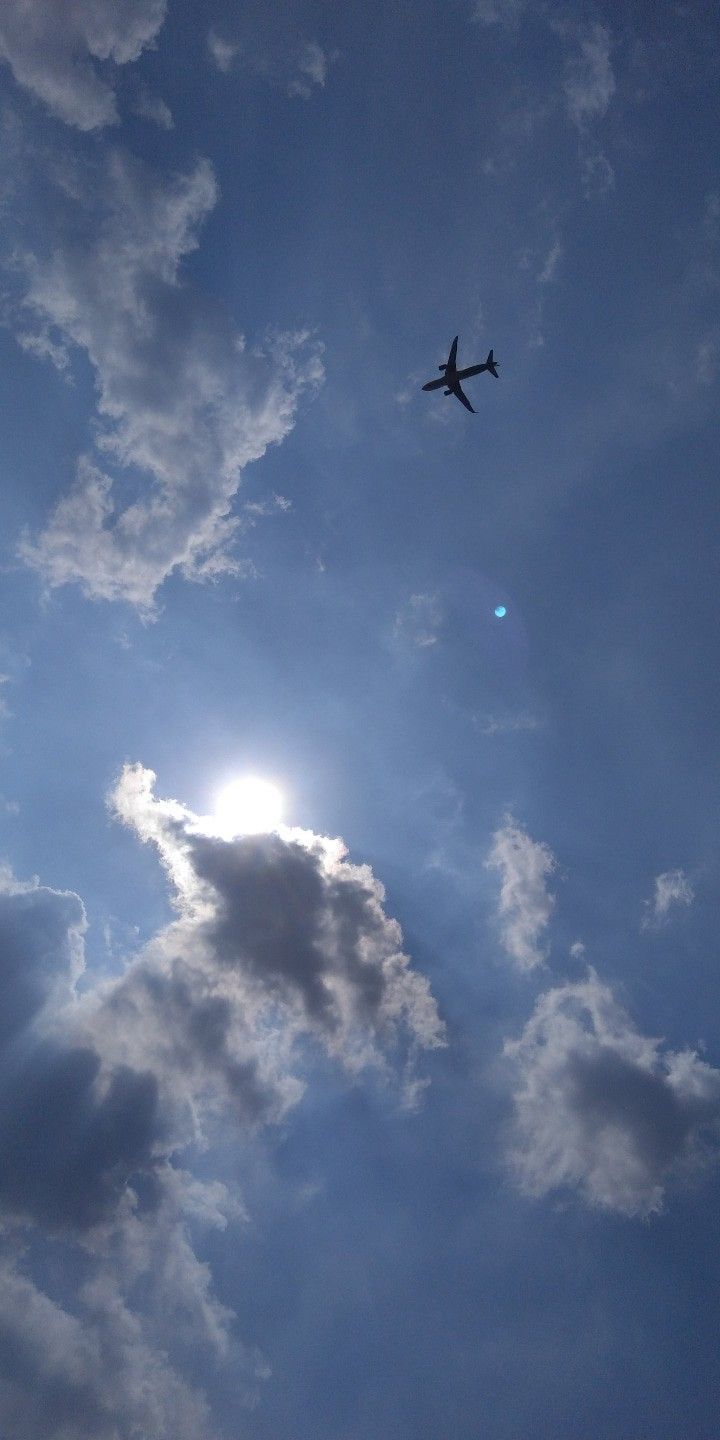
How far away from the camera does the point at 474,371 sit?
543ft
